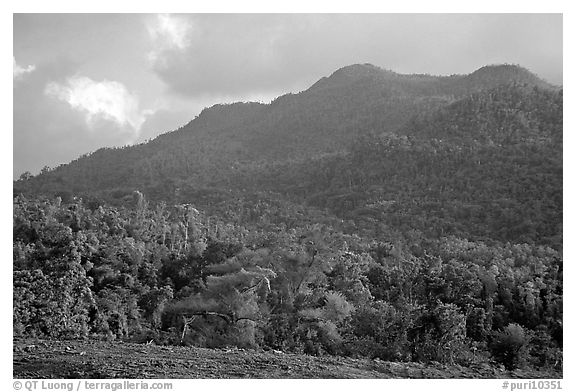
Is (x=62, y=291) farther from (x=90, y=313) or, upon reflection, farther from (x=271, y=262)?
(x=271, y=262)

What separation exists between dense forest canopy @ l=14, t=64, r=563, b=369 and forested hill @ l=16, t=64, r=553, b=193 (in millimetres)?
487

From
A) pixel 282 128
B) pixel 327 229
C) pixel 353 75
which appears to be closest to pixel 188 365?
pixel 327 229

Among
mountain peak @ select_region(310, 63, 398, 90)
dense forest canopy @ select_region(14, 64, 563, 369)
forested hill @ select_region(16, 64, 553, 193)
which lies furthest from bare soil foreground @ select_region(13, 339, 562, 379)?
mountain peak @ select_region(310, 63, 398, 90)

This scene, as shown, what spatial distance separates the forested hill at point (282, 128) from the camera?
74450 millimetres

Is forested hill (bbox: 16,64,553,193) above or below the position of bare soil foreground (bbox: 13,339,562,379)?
above

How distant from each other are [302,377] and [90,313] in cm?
721

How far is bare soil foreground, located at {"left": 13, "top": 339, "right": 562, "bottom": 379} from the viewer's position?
28.1 feet

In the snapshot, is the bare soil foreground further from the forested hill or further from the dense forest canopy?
the forested hill

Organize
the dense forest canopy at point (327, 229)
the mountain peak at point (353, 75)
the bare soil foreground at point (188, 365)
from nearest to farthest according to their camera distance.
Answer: the bare soil foreground at point (188, 365) → the dense forest canopy at point (327, 229) → the mountain peak at point (353, 75)

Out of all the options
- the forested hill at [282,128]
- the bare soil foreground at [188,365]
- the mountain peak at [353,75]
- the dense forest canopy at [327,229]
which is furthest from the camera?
the mountain peak at [353,75]

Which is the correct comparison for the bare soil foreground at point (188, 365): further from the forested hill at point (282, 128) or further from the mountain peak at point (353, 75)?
the mountain peak at point (353, 75)

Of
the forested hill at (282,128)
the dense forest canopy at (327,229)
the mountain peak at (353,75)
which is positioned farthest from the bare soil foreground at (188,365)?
the mountain peak at (353,75)

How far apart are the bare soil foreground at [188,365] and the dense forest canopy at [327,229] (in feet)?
8.19

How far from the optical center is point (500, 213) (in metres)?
46.6
